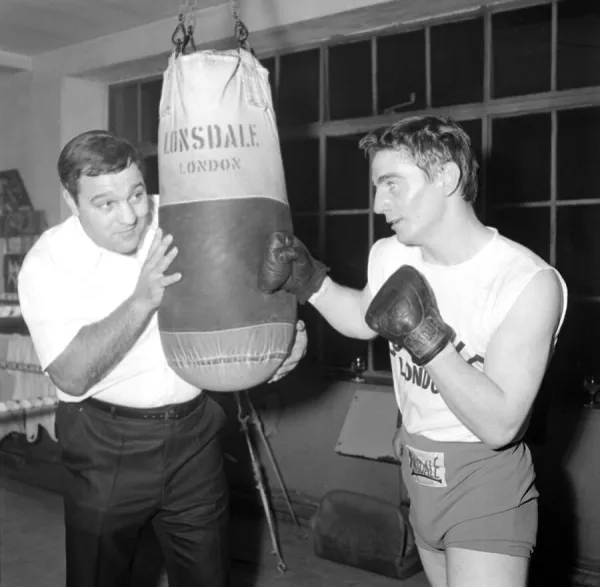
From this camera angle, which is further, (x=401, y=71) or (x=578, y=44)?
(x=401, y=71)

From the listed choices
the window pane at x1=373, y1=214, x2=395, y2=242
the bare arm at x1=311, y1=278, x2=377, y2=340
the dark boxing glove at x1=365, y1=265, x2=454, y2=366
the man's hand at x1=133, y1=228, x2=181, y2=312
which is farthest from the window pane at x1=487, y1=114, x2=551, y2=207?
the man's hand at x1=133, y1=228, x2=181, y2=312

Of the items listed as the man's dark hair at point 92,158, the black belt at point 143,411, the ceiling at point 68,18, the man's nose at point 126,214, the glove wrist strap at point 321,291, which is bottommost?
the black belt at point 143,411

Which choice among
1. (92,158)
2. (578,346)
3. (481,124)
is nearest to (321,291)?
(92,158)

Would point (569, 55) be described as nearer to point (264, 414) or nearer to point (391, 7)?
point (391, 7)

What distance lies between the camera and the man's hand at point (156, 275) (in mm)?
1872

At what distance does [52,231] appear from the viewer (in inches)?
86.6

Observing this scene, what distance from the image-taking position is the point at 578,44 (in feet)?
11.4

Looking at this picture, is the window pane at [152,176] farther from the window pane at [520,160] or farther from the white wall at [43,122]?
the window pane at [520,160]

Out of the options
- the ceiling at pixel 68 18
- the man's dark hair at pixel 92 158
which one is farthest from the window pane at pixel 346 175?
the man's dark hair at pixel 92 158

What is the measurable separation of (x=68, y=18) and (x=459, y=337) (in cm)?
373

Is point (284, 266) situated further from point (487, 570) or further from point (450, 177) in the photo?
point (487, 570)

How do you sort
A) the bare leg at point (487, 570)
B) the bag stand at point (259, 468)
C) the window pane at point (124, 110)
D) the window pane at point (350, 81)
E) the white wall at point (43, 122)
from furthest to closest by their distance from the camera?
1. the window pane at point (124, 110)
2. the white wall at point (43, 122)
3. the window pane at point (350, 81)
4. the bag stand at point (259, 468)
5. the bare leg at point (487, 570)

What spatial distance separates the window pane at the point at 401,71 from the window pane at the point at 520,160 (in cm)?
49

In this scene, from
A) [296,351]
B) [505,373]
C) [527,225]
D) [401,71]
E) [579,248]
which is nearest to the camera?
[505,373]
